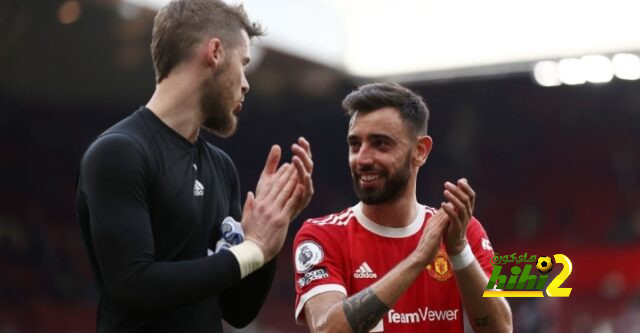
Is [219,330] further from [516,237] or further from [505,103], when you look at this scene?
[516,237]

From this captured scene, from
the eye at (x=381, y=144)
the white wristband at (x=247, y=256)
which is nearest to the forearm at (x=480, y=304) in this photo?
the eye at (x=381, y=144)

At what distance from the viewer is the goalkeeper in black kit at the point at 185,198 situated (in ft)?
8.32

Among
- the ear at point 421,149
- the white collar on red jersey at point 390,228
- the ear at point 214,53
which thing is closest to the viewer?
the ear at point 214,53

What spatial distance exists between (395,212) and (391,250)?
0.16 meters

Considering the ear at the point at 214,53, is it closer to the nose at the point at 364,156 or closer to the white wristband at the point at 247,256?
the white wristband at the point at 247,256

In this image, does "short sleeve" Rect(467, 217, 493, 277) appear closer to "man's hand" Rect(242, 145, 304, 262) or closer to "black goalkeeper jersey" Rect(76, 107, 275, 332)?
"black goalkeeper jersey" Rect(76, 107, 275, 332)

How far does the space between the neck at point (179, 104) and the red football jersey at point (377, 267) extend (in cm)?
91

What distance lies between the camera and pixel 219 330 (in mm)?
2891

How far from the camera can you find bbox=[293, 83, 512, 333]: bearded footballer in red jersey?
129 inches

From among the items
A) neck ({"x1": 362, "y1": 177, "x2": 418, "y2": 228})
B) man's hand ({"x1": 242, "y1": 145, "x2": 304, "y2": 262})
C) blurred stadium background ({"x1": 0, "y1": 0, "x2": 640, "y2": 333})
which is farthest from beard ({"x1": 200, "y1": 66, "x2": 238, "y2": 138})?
blurred stadium background ({"x1": 0, "y1": 0, "x2": 640, "y2": 333})

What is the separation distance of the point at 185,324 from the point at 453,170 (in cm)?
1853

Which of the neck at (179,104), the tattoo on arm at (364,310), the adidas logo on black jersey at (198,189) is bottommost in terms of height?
the tattoo on arm at (364,310)

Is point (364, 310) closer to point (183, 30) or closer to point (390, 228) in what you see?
point (390, 228)

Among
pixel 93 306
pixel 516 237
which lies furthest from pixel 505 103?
pixel 93 306
